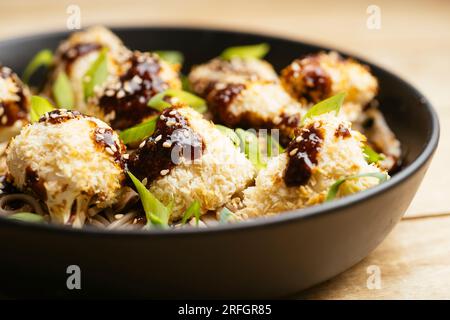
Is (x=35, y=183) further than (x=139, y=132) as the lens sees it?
No

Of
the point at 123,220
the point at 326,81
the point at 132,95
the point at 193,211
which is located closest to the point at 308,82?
the point at 326,81

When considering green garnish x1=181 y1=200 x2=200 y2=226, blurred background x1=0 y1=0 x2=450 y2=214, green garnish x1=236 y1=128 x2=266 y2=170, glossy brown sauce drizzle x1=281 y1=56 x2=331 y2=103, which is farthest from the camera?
blurred background x1=0 y1=0 x2=450 y2=214

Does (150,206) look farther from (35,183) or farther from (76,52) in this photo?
(76,52)

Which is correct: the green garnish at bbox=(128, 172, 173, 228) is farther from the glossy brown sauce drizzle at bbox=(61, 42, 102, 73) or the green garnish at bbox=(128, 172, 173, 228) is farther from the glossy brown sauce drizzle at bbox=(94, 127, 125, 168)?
the glossy brown sauce drizzle at bbox=(61, 42, 102, 73)

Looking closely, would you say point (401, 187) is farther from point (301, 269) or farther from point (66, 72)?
point (66, 72)

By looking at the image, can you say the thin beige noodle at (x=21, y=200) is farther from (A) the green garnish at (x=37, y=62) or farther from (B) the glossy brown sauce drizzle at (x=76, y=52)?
(A) the green garnish at (x=37, y=62)

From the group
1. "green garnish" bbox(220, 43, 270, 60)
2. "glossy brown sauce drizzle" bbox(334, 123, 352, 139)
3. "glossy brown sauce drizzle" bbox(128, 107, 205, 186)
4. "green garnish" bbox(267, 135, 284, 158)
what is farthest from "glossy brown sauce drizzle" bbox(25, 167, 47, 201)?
"green garnish" bbox(220, 43, 270, 60)
